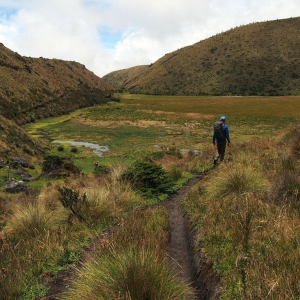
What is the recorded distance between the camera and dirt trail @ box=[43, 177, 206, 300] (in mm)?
4863

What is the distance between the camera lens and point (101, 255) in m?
4.54

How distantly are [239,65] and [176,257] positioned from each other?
136219 mm

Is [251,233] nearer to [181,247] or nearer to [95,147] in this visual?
[181,247]

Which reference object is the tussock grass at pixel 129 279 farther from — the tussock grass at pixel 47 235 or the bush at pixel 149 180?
the bush at pixel 149 180

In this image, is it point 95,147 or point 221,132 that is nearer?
point 221,132

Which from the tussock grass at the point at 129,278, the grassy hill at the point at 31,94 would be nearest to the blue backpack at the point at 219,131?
the tussock grass at the point at 129,278

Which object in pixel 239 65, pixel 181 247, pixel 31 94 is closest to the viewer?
pixel 181 247

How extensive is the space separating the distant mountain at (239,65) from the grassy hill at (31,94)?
176 ft

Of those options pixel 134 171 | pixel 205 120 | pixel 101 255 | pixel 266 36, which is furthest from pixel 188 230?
pixel 266 36

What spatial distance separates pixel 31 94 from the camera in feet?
201

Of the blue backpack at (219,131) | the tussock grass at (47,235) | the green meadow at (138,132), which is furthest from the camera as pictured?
the green meadow at (138,132)

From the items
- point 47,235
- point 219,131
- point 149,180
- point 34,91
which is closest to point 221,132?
point 219,131

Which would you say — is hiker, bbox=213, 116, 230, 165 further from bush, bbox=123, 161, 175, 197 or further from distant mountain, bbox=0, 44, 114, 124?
distant mountain, bbox=0, 44, 114, 124

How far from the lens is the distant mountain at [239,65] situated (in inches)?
4703
